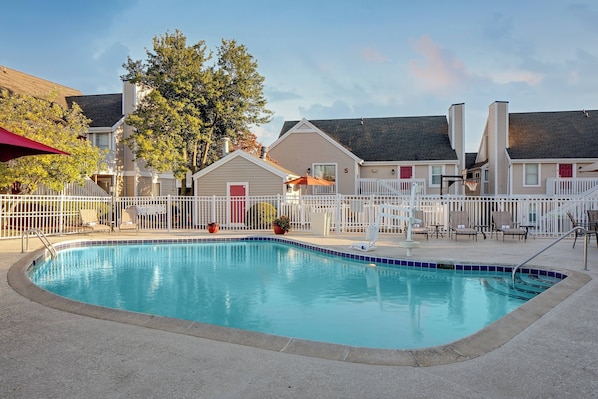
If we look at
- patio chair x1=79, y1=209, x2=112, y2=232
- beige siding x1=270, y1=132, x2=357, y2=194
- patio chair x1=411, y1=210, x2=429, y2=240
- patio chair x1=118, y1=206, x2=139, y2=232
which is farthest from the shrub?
beige siding x1=270, y1=132, x2=357, y2=194

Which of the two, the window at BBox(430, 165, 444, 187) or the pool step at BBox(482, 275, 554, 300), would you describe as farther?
the window at BBox(430, 165, 444, 187)

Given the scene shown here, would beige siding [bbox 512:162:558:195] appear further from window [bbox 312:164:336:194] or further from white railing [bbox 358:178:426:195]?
window [bbox 312:164:336:194]

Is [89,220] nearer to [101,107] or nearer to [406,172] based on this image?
[101,107]

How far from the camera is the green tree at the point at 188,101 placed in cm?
2228

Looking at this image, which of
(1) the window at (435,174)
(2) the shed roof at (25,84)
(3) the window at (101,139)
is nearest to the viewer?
(2) the shed roof at (25,84)

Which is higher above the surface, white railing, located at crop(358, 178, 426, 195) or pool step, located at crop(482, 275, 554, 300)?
white railing, located at crop(358, 178, 426, 195)

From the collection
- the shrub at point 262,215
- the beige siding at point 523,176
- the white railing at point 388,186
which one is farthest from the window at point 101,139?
the beige siding at point 523,176

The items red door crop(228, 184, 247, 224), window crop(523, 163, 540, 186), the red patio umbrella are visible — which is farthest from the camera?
window crop(523, 163, 540, 186)

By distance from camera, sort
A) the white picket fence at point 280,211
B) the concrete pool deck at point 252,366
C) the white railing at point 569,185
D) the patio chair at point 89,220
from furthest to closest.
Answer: the white railing at point 569,185
the patio chair at point 89,220
the white picket fence at point 280,211
the concrete pool deck at point 252,366

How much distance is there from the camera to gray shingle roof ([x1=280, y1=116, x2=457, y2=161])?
24.8 m

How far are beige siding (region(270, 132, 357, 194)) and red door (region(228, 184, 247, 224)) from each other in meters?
5.97

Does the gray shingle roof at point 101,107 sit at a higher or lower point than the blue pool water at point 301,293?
higher

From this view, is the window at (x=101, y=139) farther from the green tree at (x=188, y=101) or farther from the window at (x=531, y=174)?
the window at (x=531, y=174)

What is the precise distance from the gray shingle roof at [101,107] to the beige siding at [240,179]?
9.25m
